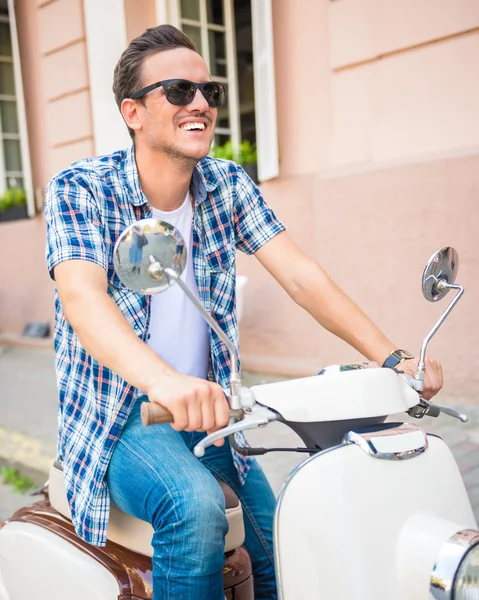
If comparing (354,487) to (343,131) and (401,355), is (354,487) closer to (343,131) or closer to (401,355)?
(401,355)

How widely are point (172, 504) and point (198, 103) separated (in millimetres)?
974

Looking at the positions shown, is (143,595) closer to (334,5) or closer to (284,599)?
(284,599)

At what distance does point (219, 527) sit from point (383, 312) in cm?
342

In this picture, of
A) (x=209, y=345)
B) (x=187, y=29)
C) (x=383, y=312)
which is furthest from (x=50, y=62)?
→ (x=209, y=345)

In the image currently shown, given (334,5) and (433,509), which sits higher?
(334,5)

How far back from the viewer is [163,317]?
1.75m

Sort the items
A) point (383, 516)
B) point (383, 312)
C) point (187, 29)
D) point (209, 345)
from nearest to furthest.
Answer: point (383, 516)
point (209, 345)
point (383, 312)
point (187, 29)

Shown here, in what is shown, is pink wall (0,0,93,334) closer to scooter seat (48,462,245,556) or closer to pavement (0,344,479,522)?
pavement (0,344,479,522)

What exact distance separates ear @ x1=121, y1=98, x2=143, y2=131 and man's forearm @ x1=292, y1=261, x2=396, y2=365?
0.60 meters

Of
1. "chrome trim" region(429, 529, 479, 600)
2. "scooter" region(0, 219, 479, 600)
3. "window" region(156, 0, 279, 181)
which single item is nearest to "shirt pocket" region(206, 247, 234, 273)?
"scooter" region(0, 219, 479, 600)

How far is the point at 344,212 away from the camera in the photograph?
485cm

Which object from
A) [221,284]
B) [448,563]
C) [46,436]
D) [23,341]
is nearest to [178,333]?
[221,284]

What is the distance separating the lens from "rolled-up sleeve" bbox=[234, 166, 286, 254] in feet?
6.54

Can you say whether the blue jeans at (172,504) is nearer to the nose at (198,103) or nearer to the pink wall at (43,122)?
the nose at (198,103)
